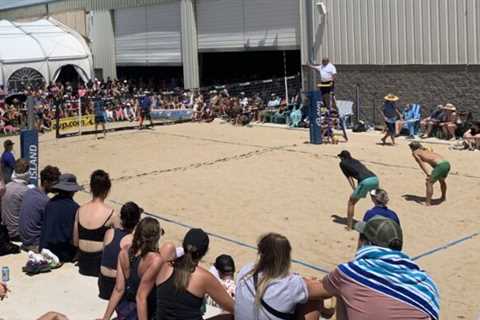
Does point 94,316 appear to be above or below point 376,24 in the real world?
below

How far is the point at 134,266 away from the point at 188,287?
1.00 metres

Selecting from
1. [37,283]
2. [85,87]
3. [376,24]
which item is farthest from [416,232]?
[85,87]

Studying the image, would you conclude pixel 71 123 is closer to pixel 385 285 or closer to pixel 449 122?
pixel 449 122

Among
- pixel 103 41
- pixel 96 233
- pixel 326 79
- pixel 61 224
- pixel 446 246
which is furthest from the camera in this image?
pixel 103 41

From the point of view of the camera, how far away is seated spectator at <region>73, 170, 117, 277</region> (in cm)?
661

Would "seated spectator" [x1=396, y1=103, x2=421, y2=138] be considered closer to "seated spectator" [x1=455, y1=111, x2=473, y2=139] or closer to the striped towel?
"seated spectator" [x1=455, y1=111, x2=473, y2=139]

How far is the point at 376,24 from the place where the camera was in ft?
65.0

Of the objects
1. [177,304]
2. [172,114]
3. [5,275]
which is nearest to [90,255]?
[5,275]

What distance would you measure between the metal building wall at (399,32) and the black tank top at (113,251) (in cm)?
1392

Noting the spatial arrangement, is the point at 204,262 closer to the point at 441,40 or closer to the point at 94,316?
the point at 94,316

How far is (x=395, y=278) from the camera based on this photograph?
3375 millimetres

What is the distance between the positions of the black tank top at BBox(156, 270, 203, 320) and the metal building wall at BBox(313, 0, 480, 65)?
1495cm

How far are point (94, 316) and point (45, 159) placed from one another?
12.2 m

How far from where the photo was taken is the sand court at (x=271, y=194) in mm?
7773
